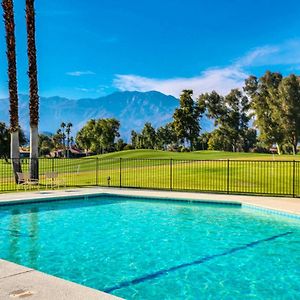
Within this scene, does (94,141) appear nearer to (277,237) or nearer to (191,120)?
(191,120)

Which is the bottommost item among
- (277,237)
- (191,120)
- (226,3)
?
(277,237)

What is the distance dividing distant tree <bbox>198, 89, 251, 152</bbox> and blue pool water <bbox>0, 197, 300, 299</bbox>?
4903cm

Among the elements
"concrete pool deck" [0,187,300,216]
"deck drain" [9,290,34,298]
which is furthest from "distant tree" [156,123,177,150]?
"deck drain" [9,290,34,298]

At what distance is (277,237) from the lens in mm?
8648

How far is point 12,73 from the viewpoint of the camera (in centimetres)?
1788

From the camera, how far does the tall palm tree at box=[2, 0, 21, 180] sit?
1769 cm

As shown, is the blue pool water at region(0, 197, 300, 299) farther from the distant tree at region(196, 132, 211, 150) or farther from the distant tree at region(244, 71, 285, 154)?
the distant tree at region(196, 132, 211, 150)

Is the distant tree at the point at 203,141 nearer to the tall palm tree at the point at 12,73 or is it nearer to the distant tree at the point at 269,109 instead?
the distant tree at the point at 269,109

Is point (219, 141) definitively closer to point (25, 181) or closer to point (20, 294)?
point (25, 181)

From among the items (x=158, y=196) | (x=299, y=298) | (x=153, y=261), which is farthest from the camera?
(x=158, y=196)

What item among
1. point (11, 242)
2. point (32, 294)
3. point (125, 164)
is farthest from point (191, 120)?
point (32, 294)

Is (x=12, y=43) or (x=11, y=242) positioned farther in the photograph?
(x=12, y=43)

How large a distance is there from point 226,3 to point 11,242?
23024 mm

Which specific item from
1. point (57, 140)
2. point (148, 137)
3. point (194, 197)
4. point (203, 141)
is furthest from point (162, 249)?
point (57, 140)
